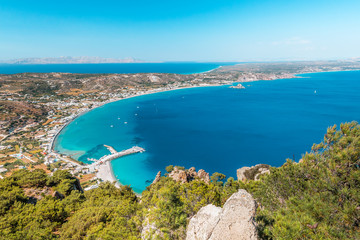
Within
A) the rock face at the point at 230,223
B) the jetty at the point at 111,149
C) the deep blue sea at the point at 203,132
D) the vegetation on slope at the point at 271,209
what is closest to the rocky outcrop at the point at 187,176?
the vegetation on slope at the point at 271,209

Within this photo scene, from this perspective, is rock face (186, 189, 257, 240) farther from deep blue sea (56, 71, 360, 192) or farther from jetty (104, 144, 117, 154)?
jetty (104, 144, 117, 154)

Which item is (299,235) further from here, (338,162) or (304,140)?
(304,140)

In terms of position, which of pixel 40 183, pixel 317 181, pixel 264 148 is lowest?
pixel 264 148

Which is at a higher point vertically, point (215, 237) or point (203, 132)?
point (215, 237)

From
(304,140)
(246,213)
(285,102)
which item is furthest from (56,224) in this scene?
(285,102)

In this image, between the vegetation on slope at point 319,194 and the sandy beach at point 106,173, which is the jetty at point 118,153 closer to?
the sandy beach at point 106,173

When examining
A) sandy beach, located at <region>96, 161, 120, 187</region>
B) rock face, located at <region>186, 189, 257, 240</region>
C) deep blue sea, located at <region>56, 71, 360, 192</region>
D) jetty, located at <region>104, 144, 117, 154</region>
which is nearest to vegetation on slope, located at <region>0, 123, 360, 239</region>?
rock face, located at <region>186, 189, 257, 240</region>
